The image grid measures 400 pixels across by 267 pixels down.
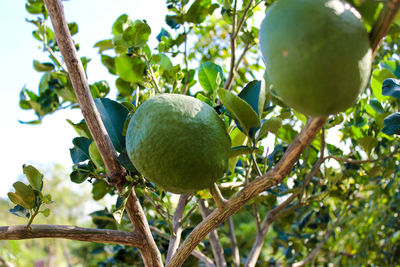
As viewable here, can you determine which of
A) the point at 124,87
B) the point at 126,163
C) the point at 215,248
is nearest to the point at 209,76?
the point at 126,163

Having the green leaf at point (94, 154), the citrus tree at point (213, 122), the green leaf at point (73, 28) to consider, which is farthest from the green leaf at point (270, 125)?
the green leaf at point (73, 28)

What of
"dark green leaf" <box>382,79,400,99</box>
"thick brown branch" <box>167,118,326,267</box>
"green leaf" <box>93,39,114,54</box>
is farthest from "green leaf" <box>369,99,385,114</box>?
"green leaf" <box>93,39,114,54</box>

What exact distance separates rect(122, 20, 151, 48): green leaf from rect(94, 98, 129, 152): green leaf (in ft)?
0.67

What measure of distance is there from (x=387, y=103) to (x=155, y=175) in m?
0.77

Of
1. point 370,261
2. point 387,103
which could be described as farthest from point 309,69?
point 370,261

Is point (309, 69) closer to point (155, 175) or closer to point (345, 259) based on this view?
point (155, 175)

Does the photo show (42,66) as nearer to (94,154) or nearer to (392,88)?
(94,154)

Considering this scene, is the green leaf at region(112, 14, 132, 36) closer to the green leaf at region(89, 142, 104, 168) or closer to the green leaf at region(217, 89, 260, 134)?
the green leaf at region(89, 142, 104, 168)

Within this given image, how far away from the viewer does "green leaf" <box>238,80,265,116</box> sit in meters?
0.64

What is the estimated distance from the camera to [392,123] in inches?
26.6

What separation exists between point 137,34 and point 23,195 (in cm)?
47

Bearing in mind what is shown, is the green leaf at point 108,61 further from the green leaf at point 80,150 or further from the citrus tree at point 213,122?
the green leaf at point 80,150

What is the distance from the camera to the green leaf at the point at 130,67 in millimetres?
1002

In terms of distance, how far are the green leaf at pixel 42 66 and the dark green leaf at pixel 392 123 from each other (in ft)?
3.56
